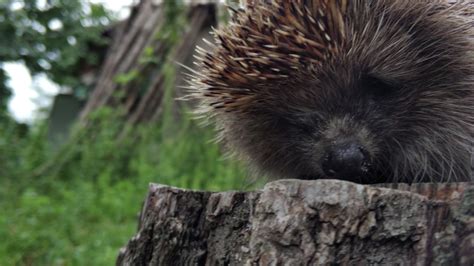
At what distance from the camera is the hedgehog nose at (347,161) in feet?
11.5

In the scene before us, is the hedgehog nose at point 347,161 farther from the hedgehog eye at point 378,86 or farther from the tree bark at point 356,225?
the tree bark at point 356,225

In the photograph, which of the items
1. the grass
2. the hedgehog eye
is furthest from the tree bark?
the grass

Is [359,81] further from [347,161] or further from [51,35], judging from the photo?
[51,35]

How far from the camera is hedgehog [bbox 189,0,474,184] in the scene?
364 centimetres

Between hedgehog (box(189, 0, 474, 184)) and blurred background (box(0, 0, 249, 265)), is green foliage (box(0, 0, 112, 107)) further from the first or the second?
hedgehog (box(189, 0, 474, 184))

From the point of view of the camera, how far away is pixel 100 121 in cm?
953

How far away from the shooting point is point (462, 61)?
3.87 meters

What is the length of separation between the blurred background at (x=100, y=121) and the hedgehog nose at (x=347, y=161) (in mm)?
3142

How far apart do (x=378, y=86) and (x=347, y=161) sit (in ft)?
1.69

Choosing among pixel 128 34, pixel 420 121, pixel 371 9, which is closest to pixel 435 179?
pixel 420 121

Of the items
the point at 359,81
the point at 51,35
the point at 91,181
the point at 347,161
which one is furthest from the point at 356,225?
the point at 51,35

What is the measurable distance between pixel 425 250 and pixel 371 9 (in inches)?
63.2

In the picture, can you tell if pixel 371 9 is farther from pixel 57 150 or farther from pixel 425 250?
pixel 57 150

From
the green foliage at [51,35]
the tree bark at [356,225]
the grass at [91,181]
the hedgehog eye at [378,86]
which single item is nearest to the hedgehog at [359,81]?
the hedgehog eye at [378,86]
